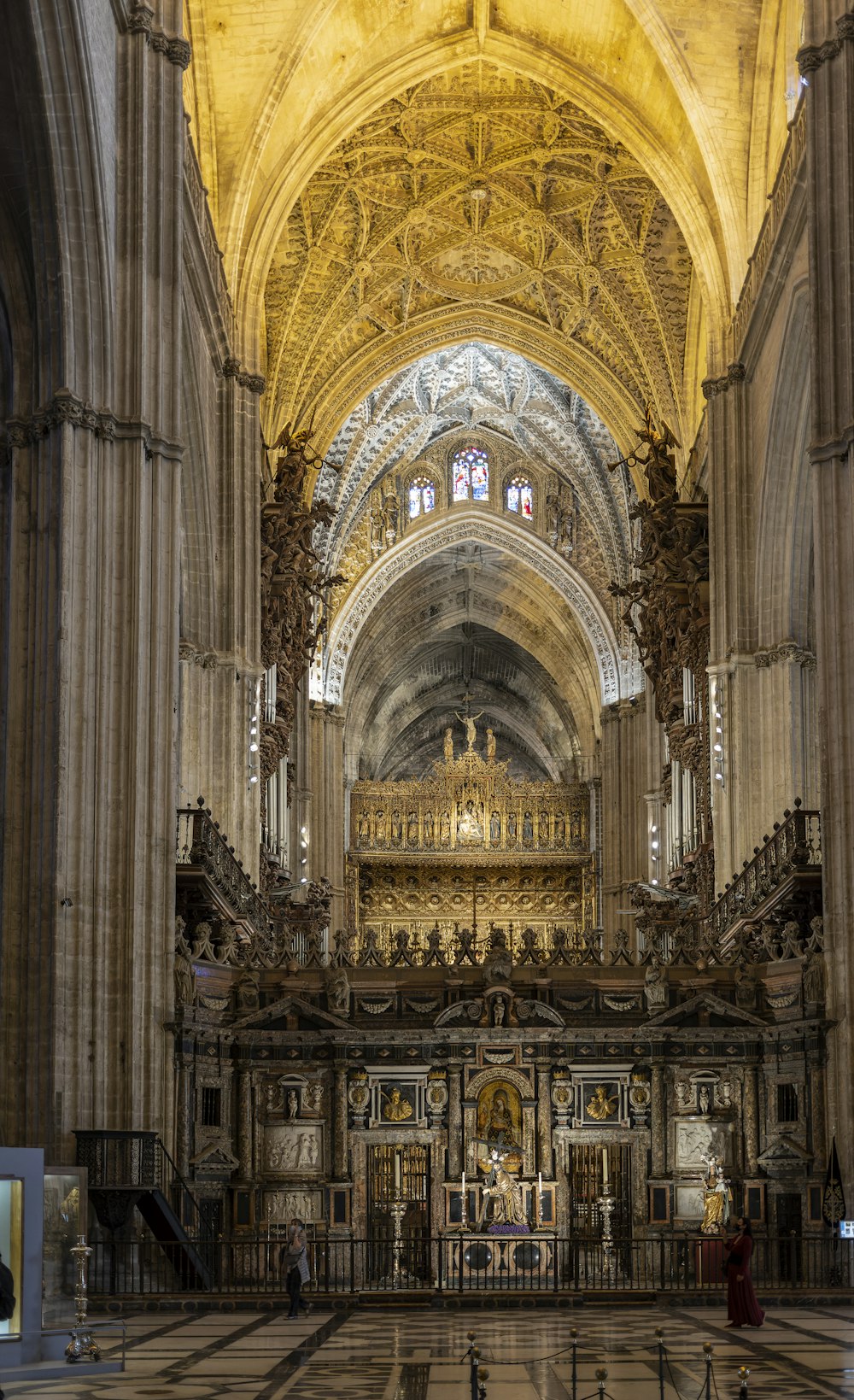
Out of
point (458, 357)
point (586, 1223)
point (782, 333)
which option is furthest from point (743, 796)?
point (458, 357)

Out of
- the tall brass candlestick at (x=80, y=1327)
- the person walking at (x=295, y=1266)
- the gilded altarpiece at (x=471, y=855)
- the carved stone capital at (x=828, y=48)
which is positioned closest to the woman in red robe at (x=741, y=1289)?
the person walking at (x=295, y=1266)

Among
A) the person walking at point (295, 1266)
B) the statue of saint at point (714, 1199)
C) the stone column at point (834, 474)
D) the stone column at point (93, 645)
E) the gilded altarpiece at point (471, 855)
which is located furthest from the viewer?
the gilded altarpiece at point (471, 855)

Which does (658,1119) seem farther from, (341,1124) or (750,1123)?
(341,1124)

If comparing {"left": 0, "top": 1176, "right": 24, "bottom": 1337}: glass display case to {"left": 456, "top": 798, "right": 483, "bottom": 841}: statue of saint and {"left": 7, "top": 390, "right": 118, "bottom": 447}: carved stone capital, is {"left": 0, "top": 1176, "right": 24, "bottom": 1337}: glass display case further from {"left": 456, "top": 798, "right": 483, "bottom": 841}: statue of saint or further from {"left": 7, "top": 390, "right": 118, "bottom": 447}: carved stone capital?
{"left": 456, "top": 798, "right": 483, "bottom": 841}: statue of saint

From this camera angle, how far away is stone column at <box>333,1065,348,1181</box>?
20.2 m

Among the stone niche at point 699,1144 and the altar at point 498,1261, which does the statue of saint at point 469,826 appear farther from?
the altar at point 498,1261

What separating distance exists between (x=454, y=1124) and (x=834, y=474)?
8.11 m

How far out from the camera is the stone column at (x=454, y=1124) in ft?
66.4

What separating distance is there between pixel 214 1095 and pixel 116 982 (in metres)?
3.56

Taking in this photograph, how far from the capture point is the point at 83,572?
1780 centimetres

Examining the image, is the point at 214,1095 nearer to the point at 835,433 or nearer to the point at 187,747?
the point at 187,747

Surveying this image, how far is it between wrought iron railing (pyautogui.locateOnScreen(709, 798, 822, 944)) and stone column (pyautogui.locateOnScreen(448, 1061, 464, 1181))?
458 centimetres

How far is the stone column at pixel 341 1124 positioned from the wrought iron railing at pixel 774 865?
570cm

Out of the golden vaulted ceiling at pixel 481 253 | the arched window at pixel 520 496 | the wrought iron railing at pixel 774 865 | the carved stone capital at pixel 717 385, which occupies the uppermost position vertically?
the golden vaulted ceiling at pixel 481 253
